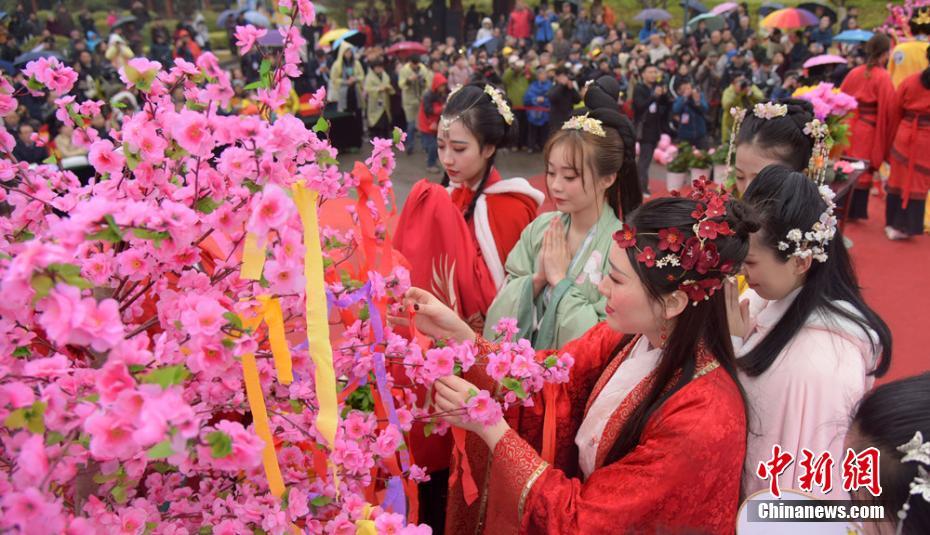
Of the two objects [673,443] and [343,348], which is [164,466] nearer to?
[343,348]

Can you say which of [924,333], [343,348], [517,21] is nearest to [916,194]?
[924,333]

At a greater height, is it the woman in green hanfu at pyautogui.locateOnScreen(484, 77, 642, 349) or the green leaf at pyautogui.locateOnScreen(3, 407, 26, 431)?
the green leaf at pyautogui.locateOnScreen(3, 407, 26, 431)

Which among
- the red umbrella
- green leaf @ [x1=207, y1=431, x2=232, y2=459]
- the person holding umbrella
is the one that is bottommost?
the person holding umbrella

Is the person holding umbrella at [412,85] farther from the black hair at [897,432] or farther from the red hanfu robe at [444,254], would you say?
the black hair at [897,432]

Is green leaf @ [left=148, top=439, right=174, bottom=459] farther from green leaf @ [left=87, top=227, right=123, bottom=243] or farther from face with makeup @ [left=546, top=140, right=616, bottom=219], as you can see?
face with makeup @ [left=546, top=140, right=616, bottom=219]

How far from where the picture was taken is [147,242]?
90cm


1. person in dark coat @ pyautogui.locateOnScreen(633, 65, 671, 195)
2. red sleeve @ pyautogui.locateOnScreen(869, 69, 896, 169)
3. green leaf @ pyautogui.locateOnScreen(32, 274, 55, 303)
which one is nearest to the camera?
green leaf @ pyautogui.locateOnScreen(32, 274, 55, 303)

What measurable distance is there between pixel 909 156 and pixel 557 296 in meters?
4.78

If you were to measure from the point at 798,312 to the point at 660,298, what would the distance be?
0.51 m

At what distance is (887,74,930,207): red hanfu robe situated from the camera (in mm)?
5398

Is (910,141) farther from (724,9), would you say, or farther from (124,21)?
(124,21)

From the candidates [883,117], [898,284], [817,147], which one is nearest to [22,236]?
[817,147]

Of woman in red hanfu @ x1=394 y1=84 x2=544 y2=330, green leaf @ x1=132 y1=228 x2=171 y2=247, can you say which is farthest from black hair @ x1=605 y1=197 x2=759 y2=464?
green leaf @ x1=132 y1=228 x2=171 y2=247

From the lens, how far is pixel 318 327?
93cm
